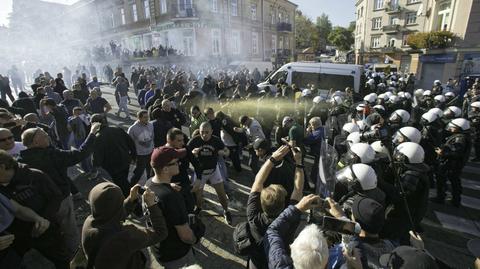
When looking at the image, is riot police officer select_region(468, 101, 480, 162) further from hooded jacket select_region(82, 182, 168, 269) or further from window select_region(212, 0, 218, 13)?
window select_region(212, 0, 218, 13)

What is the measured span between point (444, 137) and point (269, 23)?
3280 cm

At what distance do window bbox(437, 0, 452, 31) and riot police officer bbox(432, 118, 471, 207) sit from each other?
838 inches

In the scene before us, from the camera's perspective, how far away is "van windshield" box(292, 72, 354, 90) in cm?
1147

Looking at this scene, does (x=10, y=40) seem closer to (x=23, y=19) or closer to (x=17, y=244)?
(x=23, y=19)

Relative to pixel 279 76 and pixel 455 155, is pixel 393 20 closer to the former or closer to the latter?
pixel 279 76

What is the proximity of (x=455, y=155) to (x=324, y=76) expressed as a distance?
7.49m

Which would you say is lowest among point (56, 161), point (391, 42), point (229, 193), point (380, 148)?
point (229, 193)

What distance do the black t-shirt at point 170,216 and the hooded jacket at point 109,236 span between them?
332 mm

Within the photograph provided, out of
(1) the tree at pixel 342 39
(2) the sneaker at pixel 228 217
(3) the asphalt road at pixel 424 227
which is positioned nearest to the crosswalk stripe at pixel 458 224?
(3) the asphalt road at pixel 424 227

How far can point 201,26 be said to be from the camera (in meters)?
26.2

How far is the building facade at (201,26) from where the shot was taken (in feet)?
86.4

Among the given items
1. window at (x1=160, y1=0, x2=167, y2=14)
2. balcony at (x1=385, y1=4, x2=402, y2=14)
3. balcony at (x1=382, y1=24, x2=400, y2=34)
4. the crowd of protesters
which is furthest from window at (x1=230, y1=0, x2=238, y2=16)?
the crowd of protesters

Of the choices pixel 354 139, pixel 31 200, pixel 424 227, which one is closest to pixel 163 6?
pixel 354 139

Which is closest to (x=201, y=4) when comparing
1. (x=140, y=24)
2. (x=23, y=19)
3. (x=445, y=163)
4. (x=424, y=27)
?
(x=140, y=24)
